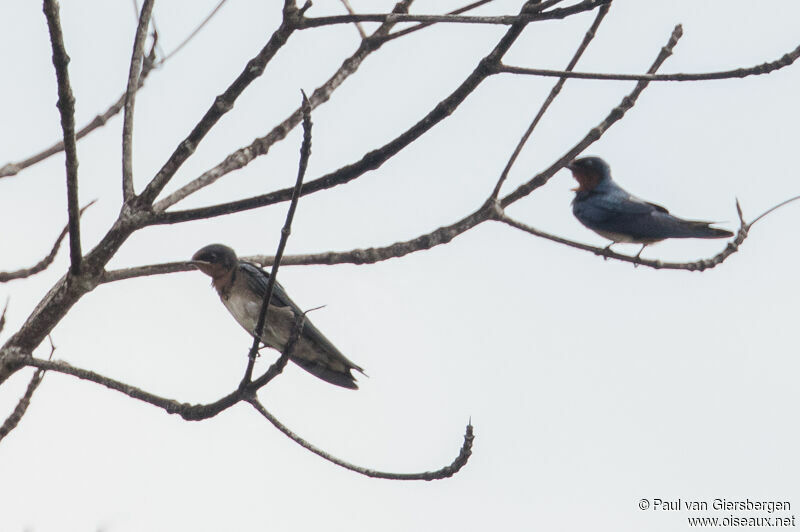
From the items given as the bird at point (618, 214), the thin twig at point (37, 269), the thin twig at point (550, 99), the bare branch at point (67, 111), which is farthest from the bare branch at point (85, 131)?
the bird at point (618, 214)

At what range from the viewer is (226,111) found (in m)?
3.57

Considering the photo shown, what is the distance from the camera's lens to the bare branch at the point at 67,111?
9.81ft

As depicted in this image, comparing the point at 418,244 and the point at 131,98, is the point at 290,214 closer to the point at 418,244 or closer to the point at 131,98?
the point at 131,98

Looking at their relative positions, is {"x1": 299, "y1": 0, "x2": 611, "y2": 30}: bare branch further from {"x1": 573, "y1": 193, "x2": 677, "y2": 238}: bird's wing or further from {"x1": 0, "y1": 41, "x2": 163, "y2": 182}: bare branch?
{"x1": 573, "y1": 193, "x2": 677, "y2": 238}: bird's wing

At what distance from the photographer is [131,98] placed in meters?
3.84

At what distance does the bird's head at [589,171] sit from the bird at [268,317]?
5.69m

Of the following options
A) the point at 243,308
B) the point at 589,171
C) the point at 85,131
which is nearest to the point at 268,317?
the point at 243,308

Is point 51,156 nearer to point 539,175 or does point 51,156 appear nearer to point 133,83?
point 133,83

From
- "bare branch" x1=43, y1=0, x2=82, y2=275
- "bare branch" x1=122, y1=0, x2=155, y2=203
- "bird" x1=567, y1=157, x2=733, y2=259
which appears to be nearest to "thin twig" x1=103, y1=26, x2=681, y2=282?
"bare branch" x1=122, y1=0, x2=155, y2=203

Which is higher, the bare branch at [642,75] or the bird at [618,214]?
the bird at [618,214]

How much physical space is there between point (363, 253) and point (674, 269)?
2499 millimetres

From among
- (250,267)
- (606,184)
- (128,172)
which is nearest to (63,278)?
(128,172)

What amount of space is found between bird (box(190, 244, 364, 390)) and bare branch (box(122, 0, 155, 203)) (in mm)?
2607

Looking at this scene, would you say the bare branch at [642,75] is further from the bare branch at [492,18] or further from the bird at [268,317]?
the bird at [268,317]
